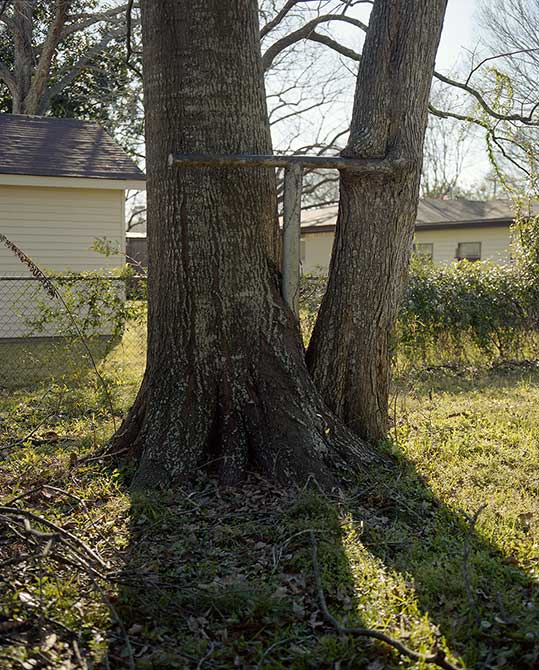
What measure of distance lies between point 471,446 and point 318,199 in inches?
1313

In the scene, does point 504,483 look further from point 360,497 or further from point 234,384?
point 234,384

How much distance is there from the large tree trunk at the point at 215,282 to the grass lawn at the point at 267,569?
321 millimetres

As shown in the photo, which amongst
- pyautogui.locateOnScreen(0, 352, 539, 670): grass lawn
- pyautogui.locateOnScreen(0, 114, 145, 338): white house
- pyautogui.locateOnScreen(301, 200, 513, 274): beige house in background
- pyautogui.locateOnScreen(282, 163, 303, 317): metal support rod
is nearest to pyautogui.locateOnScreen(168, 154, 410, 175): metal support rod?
pyautogui.locateOnScreen(282, 163, 303, 317): metal support rod

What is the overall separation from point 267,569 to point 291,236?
2.32 metres

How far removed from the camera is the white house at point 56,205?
1356 centimetres

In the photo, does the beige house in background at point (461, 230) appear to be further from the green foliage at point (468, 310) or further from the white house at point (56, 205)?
the green foliage at point (468, 310)

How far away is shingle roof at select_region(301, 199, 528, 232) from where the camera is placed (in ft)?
Result: 76.9

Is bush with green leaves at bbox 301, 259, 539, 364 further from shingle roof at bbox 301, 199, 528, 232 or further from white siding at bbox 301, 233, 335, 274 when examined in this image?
white siding at bbox 301, 233, 335, 274

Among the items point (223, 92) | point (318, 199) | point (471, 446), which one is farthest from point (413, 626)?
point (318, 199)

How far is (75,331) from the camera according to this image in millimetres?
7965

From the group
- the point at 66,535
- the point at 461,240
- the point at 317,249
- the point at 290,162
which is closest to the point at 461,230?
the point at 461,240

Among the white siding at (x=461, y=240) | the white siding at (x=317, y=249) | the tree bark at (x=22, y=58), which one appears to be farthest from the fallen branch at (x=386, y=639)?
the white siding at (x=317, y=249)

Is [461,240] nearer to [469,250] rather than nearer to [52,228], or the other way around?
[469,250]

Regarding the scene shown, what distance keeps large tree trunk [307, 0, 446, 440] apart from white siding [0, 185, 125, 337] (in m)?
9.20
